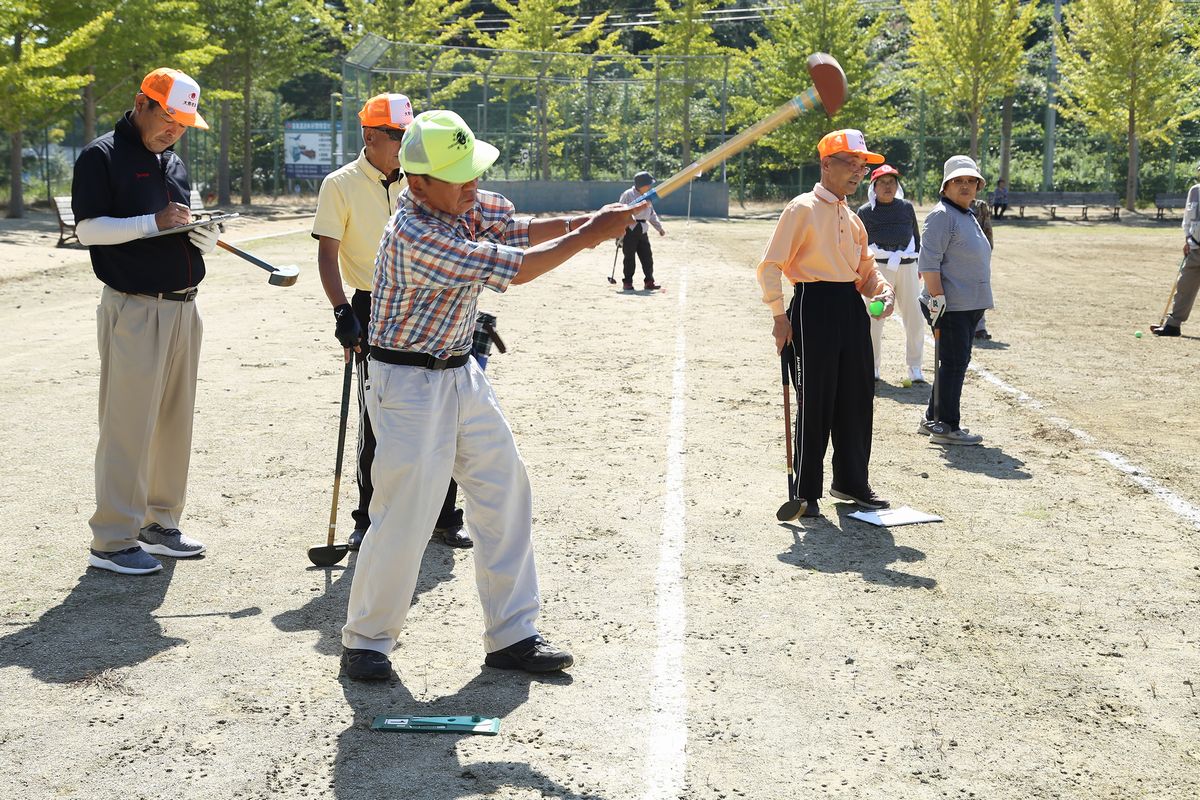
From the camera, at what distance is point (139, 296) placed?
6043 millimetres

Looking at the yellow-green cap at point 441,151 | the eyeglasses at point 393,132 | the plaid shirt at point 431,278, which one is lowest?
the plaid shirt at point 431,278

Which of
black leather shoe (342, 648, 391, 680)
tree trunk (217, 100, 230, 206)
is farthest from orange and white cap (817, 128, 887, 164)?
tree trunk (217, 100, 230, 206)

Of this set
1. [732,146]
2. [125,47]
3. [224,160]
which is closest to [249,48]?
[224,160]

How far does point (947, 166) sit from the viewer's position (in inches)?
364

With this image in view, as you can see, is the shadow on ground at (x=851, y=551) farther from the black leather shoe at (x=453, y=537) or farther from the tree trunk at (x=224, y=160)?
the tree trunk at (x=224, y=160)

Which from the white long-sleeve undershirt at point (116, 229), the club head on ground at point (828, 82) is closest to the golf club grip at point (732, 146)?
the club head on ground at point (828, 82)

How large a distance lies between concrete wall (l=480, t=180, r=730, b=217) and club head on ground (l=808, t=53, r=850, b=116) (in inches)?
1519

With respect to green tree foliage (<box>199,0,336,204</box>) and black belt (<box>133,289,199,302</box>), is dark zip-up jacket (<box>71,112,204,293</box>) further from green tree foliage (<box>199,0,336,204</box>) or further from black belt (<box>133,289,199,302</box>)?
green tree foliage (<box>199,0,336,204</box>)

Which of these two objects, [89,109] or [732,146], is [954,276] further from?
[89,109]

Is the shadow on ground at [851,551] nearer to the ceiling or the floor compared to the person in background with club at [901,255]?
nearer to the floor

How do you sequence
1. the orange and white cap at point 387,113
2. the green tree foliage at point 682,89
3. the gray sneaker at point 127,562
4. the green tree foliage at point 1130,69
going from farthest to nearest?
the green tree foliage at point 682,89 < the green tree foliage at point 1130,69 < the gray sneaker at point 127,562 < the orange and white cap at point 387,113

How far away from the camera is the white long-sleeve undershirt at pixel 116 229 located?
5.77 metres

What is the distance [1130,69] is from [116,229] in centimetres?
4394

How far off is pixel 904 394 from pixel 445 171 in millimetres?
7666
